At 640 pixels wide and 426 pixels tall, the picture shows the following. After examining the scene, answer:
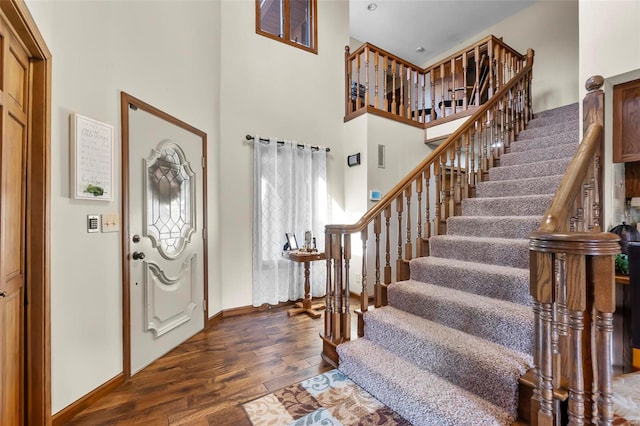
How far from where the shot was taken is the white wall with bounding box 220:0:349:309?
3.47 m

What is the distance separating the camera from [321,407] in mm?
1807

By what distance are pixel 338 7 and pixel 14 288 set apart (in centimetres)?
500

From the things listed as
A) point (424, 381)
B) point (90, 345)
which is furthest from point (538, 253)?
point (90, 345)

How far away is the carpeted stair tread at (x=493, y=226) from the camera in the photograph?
7.80ft

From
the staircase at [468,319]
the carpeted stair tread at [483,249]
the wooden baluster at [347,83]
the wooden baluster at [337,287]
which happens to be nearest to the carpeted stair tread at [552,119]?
the staircase at [468,319]

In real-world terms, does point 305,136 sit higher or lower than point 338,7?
lower

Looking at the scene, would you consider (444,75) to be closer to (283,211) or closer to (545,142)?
(545,142)

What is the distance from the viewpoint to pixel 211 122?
3.21 meters

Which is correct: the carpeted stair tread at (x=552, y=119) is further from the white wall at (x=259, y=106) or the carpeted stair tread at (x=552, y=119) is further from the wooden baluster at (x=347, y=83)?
the white wall at (x=259, y=106)

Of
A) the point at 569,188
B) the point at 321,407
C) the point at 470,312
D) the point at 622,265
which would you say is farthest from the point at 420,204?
the point at 321,407

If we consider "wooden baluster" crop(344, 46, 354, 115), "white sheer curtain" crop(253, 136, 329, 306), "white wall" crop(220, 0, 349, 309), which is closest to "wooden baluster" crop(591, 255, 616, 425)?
"white sheer curtain" crop(253, 136, 329, 306)

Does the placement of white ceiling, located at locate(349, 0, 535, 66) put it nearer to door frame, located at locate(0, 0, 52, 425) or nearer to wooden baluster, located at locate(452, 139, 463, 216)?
wooden baluster, located at locate(452, 139, 463, 216)

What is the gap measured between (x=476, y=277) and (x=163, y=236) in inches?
100

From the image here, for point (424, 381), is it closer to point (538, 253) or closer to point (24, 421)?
point (538, 253)
